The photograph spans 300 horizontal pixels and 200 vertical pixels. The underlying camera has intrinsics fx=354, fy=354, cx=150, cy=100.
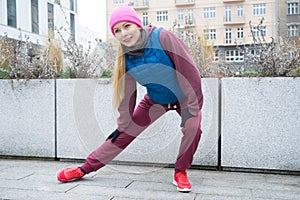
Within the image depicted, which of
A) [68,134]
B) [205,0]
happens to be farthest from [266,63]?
[205,0]

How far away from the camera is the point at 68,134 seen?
3.10m

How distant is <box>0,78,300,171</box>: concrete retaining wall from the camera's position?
2.66m

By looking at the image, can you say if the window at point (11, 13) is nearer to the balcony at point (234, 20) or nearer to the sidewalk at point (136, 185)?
the sidewalk at point (136, 185)

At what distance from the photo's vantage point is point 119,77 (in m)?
2.36

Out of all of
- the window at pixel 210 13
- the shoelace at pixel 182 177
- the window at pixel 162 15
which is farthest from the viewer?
the window at pixel 210 13

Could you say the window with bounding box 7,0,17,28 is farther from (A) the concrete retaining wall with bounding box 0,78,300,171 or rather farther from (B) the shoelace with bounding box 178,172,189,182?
(B) the shoelace with bounding box 178,172,189,182

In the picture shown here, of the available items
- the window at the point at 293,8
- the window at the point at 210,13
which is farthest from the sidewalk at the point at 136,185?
the window at the point at 293,8

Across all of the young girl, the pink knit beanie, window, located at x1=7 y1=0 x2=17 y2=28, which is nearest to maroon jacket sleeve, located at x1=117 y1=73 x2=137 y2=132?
the young girl

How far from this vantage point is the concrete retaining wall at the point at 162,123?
2662mm

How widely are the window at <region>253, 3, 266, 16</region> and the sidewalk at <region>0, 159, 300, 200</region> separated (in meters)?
21.5

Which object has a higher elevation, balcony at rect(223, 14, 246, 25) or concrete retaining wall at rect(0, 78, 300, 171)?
balcony at rect(223, 14, 246, 25)

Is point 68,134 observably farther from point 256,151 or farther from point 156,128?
point 256,151

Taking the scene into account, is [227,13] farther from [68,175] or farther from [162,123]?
[68,175]

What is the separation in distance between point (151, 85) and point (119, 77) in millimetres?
243
